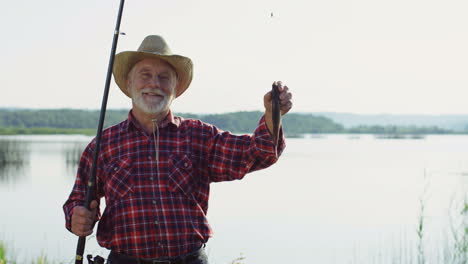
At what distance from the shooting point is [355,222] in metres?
13.6

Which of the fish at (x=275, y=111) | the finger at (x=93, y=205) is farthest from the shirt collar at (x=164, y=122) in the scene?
the fish at (x=275, y=111)

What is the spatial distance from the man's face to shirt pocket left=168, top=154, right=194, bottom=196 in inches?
10.4

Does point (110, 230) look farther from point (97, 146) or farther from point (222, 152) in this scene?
point (222, 152)

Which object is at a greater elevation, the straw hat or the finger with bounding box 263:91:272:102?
the straw hat

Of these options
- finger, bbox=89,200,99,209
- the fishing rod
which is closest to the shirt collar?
the fishing rod

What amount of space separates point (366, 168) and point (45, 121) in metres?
42.0

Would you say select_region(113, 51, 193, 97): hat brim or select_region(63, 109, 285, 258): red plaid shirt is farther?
select_region(113, 51, 193, 97): hat brim

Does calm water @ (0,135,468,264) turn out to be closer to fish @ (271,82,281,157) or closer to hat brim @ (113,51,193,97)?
hat brim @ (113,51,193,97)

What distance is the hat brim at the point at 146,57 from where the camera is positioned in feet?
9.34

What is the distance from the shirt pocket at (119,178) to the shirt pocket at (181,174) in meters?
0.21

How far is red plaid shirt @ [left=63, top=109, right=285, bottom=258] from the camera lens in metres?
2.62

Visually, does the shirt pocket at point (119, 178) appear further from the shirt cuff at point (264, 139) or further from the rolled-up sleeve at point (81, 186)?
the shirt cuff at point (264, 139)

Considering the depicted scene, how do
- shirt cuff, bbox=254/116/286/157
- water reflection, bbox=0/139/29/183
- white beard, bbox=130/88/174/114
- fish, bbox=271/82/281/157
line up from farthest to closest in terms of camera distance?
water reflection, bbox=0/139/29/183
white beard, bbox=130/88/174/114
shirt cuff, bbox=254/116/286/157
fish, bbox=271/82/281/157

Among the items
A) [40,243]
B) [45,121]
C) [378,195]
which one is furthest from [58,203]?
[45,121]
